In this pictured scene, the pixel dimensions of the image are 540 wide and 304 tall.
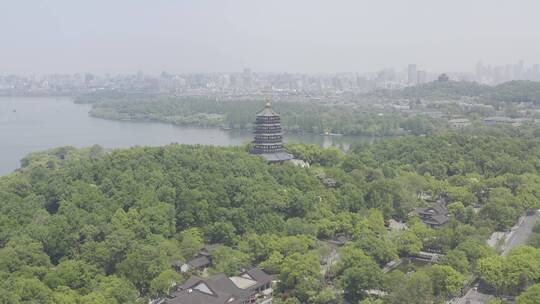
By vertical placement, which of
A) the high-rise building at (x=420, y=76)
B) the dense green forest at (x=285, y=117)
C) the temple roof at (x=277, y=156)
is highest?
the high-rise building at (x=420, y=76)

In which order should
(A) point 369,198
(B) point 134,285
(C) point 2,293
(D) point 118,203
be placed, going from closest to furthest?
(C) point 2,293, (B) point 134,285, (D) point 118,203, (A) point 369,198

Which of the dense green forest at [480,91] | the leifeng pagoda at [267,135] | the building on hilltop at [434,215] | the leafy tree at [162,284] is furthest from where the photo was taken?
the dense green forest at [480,91]

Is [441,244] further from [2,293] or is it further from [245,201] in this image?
[2,293]

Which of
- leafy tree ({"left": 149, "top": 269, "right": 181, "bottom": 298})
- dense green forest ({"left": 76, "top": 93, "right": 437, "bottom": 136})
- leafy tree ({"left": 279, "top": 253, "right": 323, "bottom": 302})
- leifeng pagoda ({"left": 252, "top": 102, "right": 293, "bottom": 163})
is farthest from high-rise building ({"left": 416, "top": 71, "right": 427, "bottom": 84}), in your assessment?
leafy tree ({"left": 149, "top": 269, "right": 181, "bottom": 298})

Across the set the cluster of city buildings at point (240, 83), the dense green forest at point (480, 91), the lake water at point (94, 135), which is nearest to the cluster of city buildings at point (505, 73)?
the cluster of city buildings at point (240, 83)

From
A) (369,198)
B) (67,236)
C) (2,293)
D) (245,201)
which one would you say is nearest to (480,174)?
(369,198)

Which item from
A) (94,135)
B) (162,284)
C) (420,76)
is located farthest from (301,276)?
(420,76)

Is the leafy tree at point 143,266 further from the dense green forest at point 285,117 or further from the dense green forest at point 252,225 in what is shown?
the dense green forest at point 285,117
